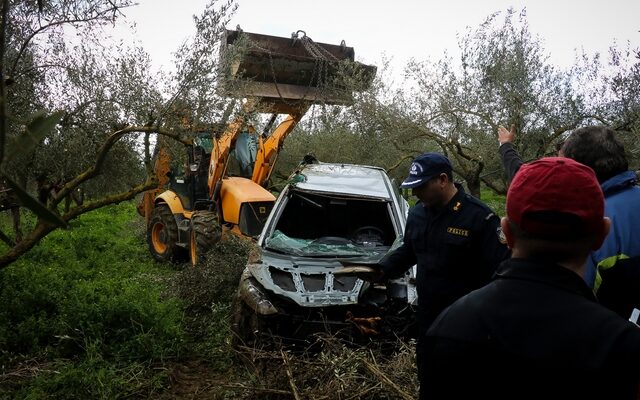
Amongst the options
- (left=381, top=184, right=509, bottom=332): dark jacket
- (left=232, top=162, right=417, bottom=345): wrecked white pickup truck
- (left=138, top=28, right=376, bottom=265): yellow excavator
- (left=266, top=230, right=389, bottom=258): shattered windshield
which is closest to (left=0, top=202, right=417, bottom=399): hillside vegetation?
(left=232, top=162, right=417, bottom=345): wrecked white pickup truck

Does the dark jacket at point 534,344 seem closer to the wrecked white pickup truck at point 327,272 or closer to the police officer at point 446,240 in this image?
the police officer at point 446,240

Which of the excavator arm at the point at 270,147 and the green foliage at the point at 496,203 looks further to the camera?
the green foliage at the point at 496,203

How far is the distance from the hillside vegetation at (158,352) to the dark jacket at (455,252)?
0.59 meters

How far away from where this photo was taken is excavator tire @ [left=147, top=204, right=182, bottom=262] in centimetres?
957

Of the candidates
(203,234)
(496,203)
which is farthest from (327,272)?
(496,203)

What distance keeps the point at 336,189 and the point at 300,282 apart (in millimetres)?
1492

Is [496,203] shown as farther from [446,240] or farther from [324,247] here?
[446,240]

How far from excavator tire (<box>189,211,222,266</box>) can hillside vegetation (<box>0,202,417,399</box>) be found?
1.49 ft

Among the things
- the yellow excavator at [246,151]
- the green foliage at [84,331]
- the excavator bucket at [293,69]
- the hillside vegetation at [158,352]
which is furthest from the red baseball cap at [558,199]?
the excavator bucket at [293,69]

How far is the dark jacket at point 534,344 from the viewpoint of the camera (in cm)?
112

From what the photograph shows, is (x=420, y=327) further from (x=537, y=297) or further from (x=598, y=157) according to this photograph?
(x=537, y=297)

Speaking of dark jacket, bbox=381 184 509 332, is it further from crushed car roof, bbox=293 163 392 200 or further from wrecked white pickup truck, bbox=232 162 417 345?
crushed car roof, bbox=293 163 392 200

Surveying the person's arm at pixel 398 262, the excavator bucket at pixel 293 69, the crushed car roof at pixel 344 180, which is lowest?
the person's arm at pixel 398 262

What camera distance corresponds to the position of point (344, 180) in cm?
616
